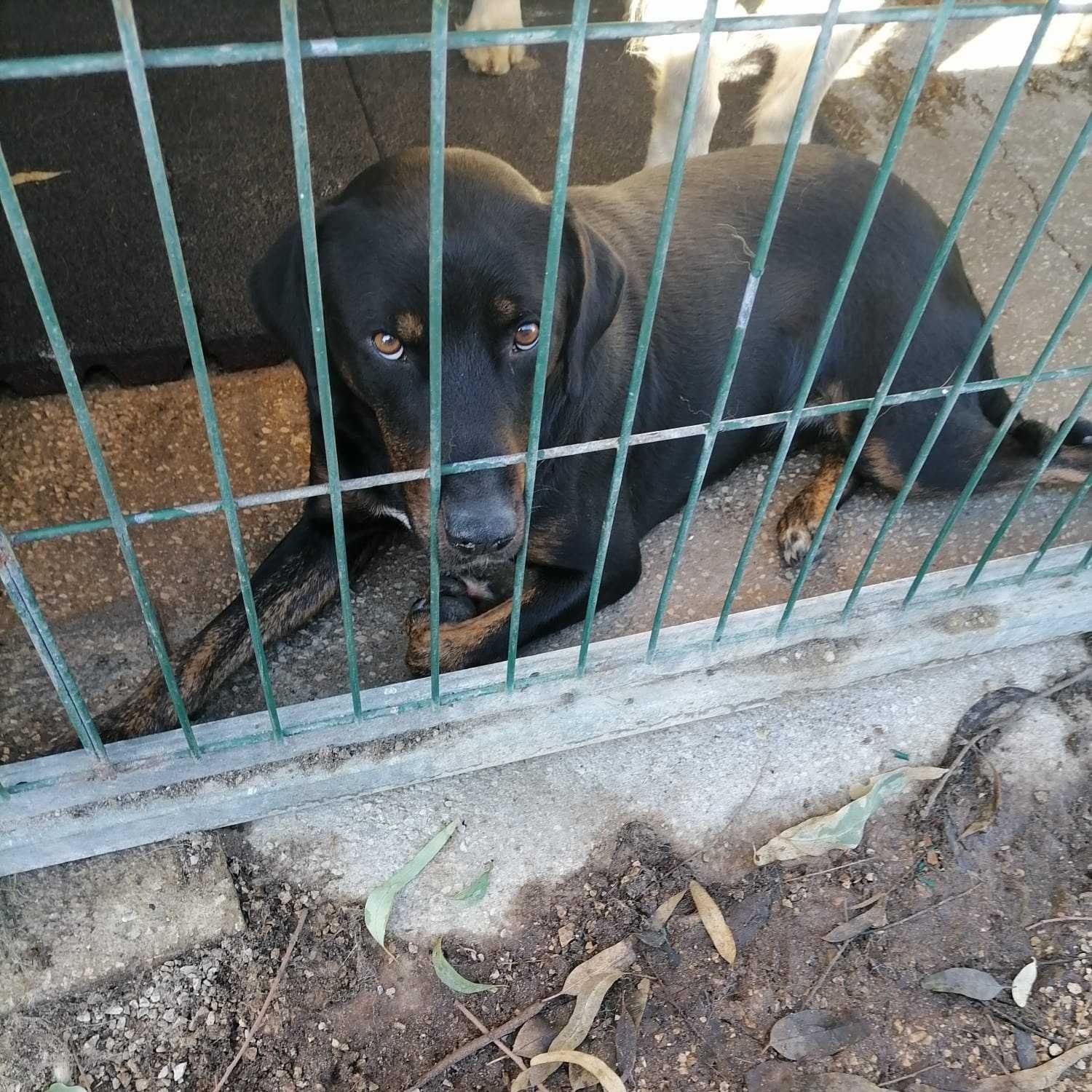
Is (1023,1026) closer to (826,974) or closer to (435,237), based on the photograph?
(826,974)

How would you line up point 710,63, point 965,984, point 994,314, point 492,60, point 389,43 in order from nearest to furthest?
point 389,43 → point 994,314 → point 965,984 → point 710,63 → point 492,60

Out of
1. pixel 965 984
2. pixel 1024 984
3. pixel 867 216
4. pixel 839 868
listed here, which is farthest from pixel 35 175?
pixel 1024 984

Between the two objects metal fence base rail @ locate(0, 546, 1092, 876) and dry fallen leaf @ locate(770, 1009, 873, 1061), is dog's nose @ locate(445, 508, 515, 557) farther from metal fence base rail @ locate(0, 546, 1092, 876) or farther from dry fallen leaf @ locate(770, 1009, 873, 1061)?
dry fallen leaf @ locate(770, 1009, 873, 1061)

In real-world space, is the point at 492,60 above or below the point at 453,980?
above

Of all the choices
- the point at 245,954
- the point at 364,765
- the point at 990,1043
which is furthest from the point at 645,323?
the point at 990,1043

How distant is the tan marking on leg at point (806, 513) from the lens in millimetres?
3045

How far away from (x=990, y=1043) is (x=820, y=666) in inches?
35.8

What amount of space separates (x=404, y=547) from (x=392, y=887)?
993mm

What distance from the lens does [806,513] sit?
3113 millimetres

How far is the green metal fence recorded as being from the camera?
4.11 ft

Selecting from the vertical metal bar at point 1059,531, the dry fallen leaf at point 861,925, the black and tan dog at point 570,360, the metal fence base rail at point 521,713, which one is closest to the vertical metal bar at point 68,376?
the metal fence base rail at point 521,713

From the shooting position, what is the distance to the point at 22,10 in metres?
4.43

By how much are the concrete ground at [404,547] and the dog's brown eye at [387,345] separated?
3.08 feet

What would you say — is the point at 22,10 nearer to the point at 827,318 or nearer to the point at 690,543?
the point at 690,543
